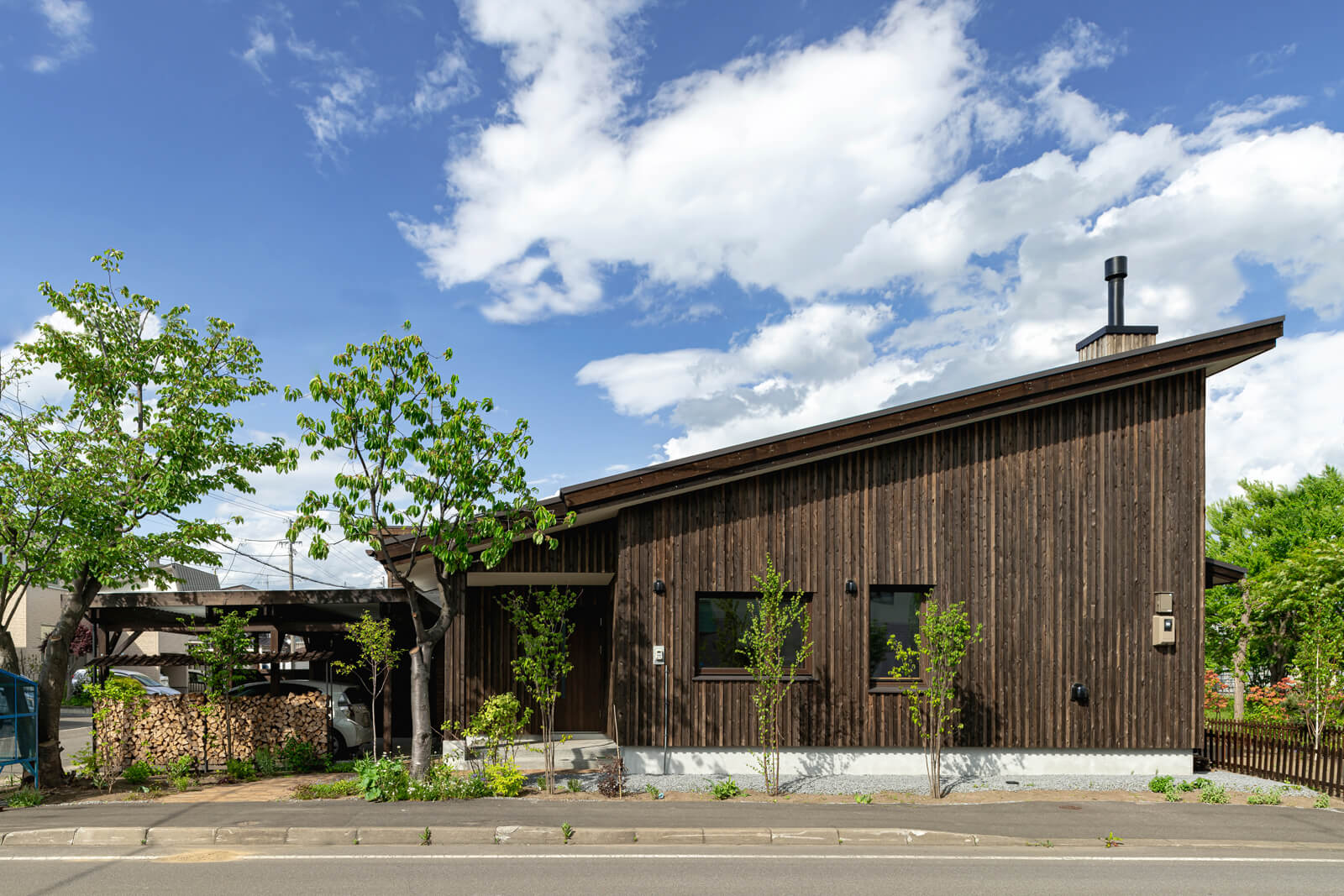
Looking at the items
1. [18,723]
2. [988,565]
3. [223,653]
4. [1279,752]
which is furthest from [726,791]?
[18,723]

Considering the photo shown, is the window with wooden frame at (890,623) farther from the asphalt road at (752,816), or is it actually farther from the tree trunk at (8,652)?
the tree trunk at (8,652)

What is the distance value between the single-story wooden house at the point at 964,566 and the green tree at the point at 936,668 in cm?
21

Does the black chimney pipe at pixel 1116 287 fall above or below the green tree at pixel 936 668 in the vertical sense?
above

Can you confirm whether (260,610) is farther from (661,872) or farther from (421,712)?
(661,872)

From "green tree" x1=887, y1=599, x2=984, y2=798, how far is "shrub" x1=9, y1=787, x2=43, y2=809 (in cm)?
1175

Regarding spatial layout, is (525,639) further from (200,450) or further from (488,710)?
(200,450)

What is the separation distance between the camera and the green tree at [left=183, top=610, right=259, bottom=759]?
1354 cm

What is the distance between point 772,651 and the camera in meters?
12.4

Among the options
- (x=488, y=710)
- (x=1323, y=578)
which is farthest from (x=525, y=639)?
(x=1323, y=578)

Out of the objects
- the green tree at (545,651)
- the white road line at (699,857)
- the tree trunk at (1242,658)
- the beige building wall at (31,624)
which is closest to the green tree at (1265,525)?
the tree trunk at (1242,658)

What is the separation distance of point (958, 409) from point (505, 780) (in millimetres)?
8451

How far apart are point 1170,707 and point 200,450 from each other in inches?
605

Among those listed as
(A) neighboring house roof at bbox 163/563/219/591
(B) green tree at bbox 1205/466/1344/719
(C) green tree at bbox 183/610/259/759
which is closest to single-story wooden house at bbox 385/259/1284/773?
(C) green tree at bbox 183/610/259/759

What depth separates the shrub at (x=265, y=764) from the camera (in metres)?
13.7
